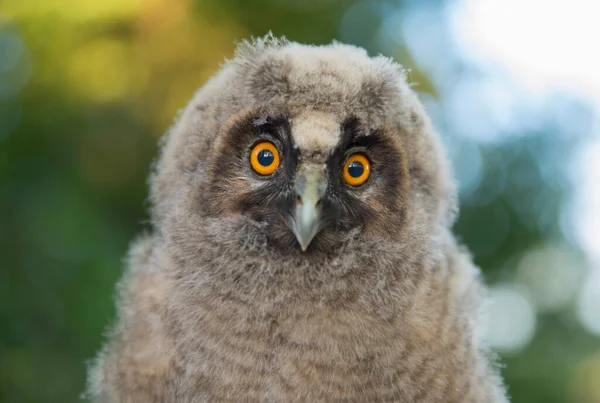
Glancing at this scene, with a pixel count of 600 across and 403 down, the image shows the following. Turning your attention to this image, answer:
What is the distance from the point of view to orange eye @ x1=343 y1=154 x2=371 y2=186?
5.85ft

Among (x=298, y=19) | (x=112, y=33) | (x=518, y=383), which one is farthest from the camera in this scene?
(x=518, y=383)

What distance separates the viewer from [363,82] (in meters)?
1.85

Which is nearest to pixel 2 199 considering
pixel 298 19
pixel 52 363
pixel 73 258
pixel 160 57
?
pixel 73 258

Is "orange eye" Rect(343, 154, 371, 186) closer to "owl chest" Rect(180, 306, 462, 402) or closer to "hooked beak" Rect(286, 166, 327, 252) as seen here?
"hooked beak" Rect(286, 166, 327, 252)

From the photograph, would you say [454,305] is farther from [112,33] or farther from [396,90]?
[112,33]

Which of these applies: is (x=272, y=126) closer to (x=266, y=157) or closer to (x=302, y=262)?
(x=266, y=157)

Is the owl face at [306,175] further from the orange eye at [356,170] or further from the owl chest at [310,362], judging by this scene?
the owl chest at [310,362]

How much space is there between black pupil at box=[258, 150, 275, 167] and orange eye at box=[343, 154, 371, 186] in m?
0.21

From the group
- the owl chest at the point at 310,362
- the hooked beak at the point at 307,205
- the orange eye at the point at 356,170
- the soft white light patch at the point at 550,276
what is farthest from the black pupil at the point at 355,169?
the soft white light patch at the point at 550,276

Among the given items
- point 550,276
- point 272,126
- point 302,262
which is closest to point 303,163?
point 272,126

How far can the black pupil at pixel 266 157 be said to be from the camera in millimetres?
1769

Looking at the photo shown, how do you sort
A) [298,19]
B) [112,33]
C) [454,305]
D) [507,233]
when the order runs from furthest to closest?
[507,233], [298,19], [112,33], [454,305]

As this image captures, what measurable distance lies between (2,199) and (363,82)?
→ 294 cm

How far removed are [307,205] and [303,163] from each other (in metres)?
0.13
